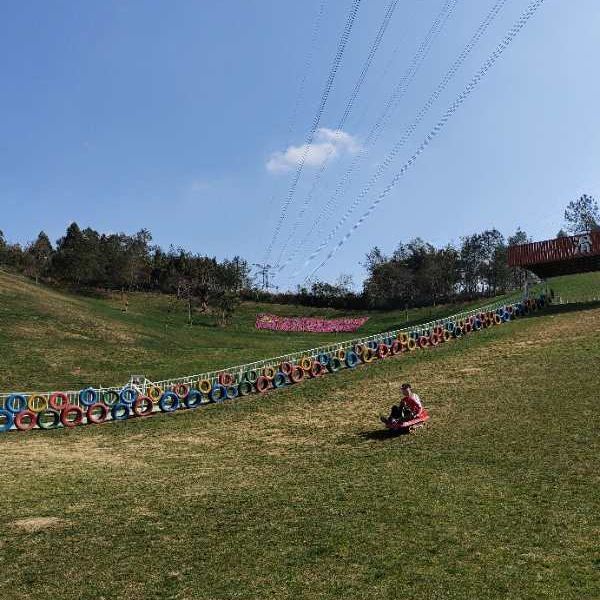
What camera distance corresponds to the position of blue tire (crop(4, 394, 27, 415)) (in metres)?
23.7

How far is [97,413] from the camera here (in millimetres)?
25453

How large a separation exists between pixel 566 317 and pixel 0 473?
3437 cm

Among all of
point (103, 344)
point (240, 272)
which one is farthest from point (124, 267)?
point (103, 344)

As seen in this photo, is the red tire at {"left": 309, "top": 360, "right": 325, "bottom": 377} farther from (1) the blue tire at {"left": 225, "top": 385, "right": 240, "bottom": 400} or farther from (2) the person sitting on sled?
(2) the person sitting on sled

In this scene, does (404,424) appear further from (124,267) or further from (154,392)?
(124,267)

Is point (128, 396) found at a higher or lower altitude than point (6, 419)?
lower

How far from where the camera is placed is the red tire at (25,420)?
2336cm

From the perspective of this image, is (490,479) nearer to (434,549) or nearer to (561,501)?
(561,501)

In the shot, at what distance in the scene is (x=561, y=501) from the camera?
1084 cm

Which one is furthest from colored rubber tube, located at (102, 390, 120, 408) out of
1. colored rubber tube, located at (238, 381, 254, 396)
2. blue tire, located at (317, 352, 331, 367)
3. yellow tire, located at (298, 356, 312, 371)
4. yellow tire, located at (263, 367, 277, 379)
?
blue tire, located at (317, 352, 331, 367)

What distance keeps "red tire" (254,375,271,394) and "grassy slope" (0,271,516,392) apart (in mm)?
5826

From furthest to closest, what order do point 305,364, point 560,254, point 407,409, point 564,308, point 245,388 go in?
1. point 560,254
2. point 564,308
3. point 305,364
4. point 245,388
5. point 407,409

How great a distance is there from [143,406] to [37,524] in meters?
15.5

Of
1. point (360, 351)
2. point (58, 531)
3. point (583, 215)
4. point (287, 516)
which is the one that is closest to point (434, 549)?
point (287, 516)
